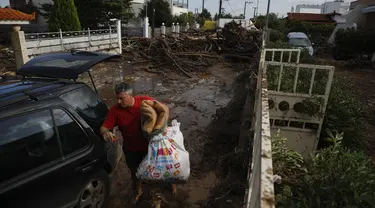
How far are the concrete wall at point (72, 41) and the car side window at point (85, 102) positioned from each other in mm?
8278

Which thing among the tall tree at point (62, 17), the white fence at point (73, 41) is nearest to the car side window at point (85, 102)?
the white fence at point (73, 41)

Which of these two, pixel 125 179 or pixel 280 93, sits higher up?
pixel 280 93

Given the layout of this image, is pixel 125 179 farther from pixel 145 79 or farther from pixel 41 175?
pixel 145 79

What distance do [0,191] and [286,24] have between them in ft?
109

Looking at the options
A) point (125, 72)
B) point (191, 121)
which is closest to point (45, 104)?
point (191, 121)

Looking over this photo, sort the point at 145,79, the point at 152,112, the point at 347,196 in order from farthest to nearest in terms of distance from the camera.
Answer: the point at 145,79 < the point at 152,112 < the point at 347,196

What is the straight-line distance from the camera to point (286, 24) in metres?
31.0

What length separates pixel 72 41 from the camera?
12.2 m

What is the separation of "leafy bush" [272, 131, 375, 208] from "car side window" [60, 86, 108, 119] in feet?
6.58

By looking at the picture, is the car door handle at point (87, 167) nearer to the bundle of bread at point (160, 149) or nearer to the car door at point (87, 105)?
the car door at point (87, 105)

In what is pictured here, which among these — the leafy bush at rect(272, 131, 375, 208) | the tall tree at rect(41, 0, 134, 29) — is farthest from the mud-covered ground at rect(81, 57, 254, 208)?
the tall tree at rect(41, 0, 134, 29)

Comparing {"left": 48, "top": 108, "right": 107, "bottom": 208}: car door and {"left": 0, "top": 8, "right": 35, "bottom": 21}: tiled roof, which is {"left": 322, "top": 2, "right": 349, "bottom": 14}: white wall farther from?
{"left": 48, "top": 108, "right": 107, "bottom": 208}: car door

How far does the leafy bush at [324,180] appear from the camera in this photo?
1730 millimetres

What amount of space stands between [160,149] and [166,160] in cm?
13
